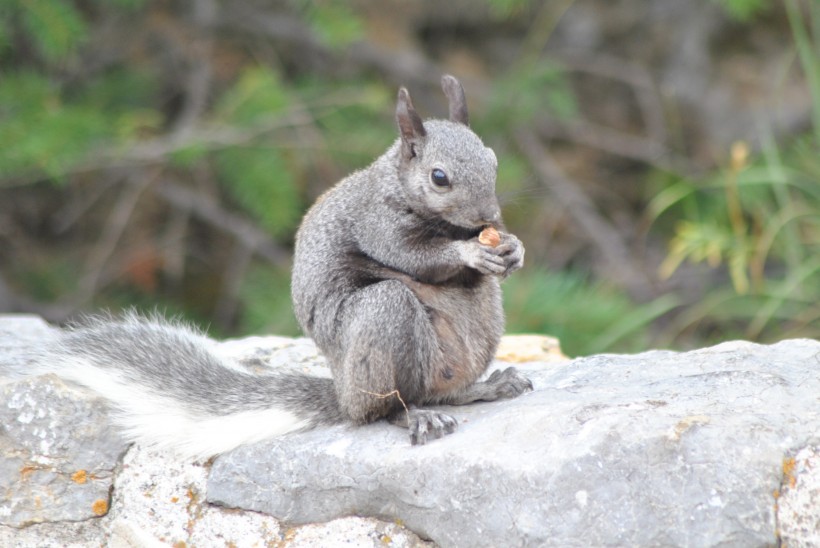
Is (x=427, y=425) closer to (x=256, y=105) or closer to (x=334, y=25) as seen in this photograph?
(x=256, y=105)

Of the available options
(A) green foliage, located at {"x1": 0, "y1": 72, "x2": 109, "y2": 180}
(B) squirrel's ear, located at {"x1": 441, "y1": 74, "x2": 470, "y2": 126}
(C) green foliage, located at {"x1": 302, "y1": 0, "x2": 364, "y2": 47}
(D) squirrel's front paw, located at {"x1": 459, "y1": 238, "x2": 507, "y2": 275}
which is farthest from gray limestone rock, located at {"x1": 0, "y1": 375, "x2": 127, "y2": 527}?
(C) green foliage, located at {"x1": 302, "y1": 0, "x2": 364, "y2": 47}

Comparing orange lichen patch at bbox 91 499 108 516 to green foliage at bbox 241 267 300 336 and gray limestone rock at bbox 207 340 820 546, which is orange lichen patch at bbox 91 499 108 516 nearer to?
gray limestone rock at bbox 207 340 820 546

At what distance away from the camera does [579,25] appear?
20.1 ft

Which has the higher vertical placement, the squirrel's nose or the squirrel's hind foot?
the squirrel's nose

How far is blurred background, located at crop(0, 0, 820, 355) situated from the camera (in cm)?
440

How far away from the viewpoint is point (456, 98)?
2994mm

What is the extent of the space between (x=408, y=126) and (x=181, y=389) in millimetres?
921

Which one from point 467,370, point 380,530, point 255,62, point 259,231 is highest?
point 255,62

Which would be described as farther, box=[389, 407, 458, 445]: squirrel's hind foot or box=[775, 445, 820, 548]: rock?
box=[389, 407, 458, 445]: squirrel's hind foot

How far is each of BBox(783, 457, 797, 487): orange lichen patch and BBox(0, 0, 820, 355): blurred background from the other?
1.33 m

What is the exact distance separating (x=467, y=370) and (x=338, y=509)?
1.78 feet

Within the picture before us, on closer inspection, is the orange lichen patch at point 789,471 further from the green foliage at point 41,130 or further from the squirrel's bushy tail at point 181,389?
the green foliage at point 41,130

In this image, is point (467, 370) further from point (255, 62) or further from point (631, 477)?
point (255, 62)

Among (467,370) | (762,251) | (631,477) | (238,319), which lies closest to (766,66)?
(762,251)
